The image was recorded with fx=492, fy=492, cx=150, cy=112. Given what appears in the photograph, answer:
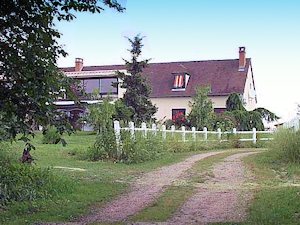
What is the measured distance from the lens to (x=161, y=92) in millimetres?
45000

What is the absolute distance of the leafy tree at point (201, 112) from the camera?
3322 centimetres

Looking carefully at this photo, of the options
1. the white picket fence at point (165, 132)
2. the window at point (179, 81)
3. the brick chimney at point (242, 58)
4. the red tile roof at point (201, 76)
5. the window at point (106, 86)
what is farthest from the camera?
the brick chimney at point (242, 58)

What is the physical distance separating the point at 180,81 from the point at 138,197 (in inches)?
1416

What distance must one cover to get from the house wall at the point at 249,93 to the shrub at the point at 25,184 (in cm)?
3465

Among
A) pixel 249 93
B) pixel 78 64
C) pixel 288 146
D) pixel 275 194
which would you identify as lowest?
pixel 275 194

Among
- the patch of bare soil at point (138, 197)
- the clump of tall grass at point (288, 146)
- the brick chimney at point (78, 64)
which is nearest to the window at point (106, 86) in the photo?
the brick chimney at point (78, 64)

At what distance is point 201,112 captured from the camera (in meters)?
33.8

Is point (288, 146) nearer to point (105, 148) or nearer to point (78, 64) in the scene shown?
point (105, 148)

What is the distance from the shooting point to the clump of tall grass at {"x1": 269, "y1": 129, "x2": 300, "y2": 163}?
15.9 m

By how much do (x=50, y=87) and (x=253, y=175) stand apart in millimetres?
8630

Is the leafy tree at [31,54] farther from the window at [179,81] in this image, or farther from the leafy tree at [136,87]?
the window at [179,81]

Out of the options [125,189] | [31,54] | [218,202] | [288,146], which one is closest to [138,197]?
[125,189]

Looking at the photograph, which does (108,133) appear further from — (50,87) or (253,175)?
(50,87)

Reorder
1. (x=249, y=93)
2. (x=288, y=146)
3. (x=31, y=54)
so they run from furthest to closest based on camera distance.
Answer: (x=249, y=93)
(x=288, y=146)
(x=31, y=54)
